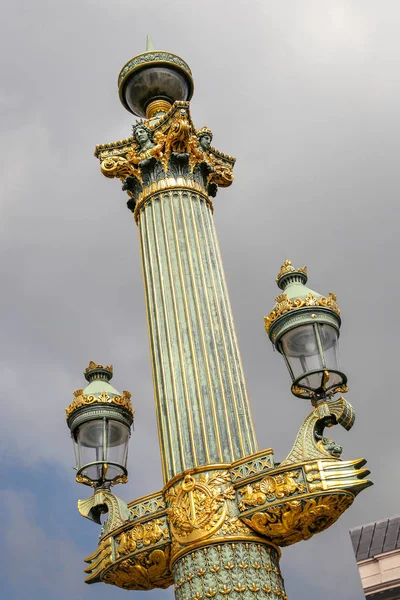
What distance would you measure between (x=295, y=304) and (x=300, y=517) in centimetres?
269

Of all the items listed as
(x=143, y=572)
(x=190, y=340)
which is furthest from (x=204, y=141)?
(x=143, y=572)

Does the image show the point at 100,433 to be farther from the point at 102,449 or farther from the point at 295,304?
the point at 295,304

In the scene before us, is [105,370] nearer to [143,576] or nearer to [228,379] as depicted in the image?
[228,379]

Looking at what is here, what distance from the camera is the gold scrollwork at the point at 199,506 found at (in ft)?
31.5

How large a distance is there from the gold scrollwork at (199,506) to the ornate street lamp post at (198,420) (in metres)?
0.02

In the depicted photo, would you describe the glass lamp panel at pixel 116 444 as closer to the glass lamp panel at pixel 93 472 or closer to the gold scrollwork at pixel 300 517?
the glass lamp panel at pixel 93 472

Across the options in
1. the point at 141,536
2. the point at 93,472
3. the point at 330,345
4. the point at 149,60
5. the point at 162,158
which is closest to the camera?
the point at 141,536

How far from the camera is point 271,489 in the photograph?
31.3 feet

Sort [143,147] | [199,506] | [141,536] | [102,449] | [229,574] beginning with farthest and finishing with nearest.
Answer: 1. [143,147]
2. [102,449]
3. [141,536]
4. [199,506]
5. [229,574]

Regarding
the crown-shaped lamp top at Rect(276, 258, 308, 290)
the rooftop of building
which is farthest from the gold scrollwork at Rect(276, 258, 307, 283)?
the rooftop of building

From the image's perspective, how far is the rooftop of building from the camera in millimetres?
38125

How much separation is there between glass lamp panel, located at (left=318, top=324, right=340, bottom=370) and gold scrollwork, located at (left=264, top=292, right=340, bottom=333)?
29 cm

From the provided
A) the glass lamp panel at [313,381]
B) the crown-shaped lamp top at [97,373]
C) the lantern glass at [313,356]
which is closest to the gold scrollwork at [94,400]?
the crown-shaped lamp top at [97,373]

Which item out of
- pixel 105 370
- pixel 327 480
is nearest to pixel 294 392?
pixel 327 480
